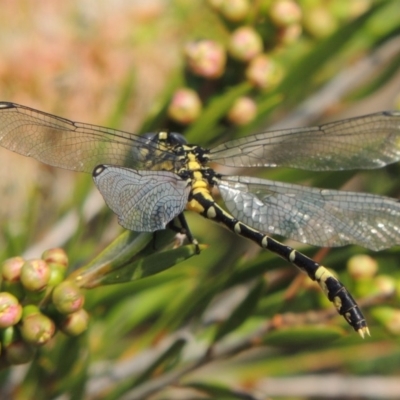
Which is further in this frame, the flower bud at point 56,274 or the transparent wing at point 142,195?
the transparent wing at point 142,195

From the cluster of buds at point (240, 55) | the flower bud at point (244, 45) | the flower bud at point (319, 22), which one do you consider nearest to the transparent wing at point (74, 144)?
the cluster of buds at point (240, 55)

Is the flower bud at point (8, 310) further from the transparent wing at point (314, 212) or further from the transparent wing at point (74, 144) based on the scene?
the transparent wing at point (314, 212)

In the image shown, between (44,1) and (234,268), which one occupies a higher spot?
(44,1)

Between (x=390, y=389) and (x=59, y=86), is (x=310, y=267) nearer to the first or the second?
(x=390, y=389)

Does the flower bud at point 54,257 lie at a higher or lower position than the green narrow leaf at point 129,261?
higher

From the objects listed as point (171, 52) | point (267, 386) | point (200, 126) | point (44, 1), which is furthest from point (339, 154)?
point (44, 1)

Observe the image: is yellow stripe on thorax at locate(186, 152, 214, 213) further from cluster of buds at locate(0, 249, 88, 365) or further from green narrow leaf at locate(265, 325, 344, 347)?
cluster of buds at locate(0, 249, 88, 365)
